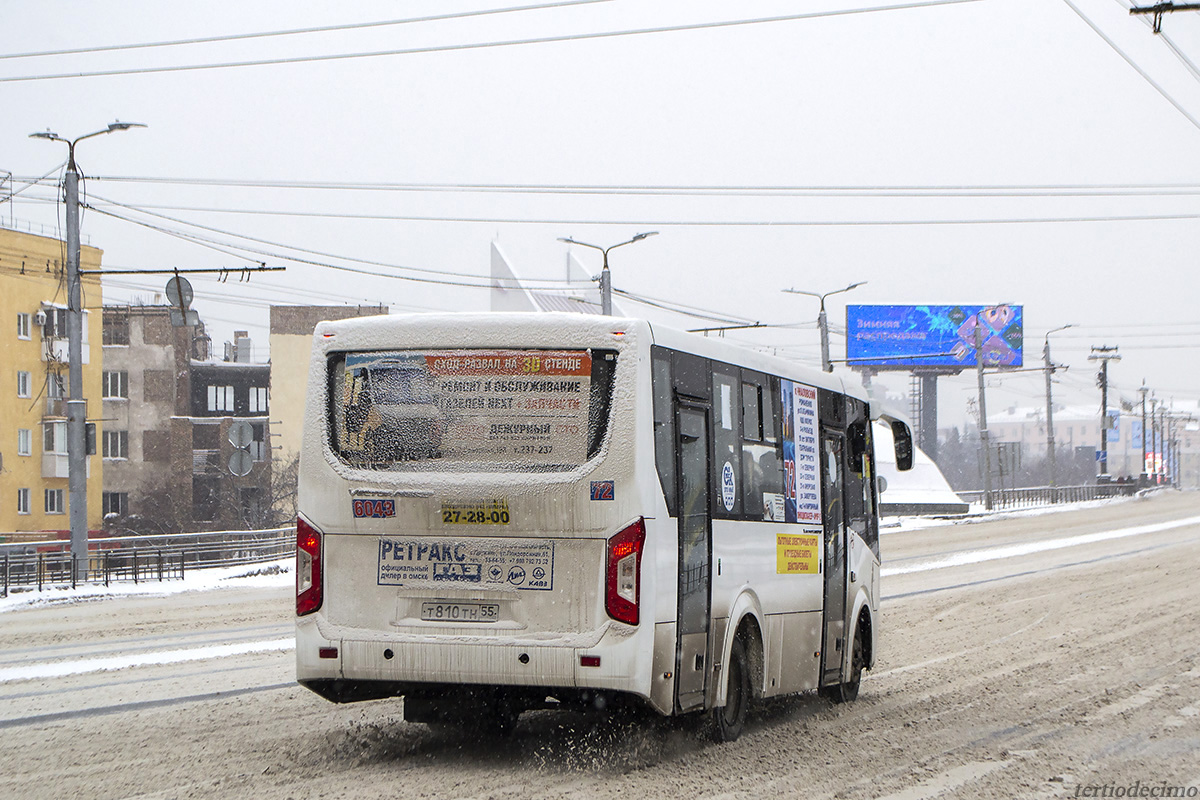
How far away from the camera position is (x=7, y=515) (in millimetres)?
59281

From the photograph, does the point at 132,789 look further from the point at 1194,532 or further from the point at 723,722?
the point at 1194,532

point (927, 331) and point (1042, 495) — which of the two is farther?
point (927, 331)

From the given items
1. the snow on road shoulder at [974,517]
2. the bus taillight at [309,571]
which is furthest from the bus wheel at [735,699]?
the snow on road shoulder at [974,517]

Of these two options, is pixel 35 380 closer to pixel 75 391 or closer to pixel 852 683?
pixel 75 391

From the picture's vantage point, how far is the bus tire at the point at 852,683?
11.6 meters

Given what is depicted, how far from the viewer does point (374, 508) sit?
26.2 feet

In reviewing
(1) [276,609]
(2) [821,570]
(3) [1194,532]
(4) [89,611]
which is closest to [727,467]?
(2) [821,570]

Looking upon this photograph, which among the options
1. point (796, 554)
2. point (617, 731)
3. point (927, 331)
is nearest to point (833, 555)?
point (796, 554)

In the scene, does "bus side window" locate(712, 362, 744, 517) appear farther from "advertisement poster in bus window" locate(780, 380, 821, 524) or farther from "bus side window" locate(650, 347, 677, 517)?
"advertisement poster in bus window" locate(780, 380, 821, 524)

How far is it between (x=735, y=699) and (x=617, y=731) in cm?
79

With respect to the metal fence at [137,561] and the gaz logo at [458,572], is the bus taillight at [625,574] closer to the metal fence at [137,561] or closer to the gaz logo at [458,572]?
the gaz logo at [458,572]

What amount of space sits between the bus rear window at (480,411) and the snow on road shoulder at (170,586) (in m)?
16.1

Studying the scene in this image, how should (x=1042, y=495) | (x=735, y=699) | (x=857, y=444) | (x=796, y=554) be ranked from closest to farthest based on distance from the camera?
(x=735, y=699), (x=796, y=554), (x=857, y=444), (x=1042, y=495)

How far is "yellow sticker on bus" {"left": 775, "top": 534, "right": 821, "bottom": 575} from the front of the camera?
1001 centimetres
